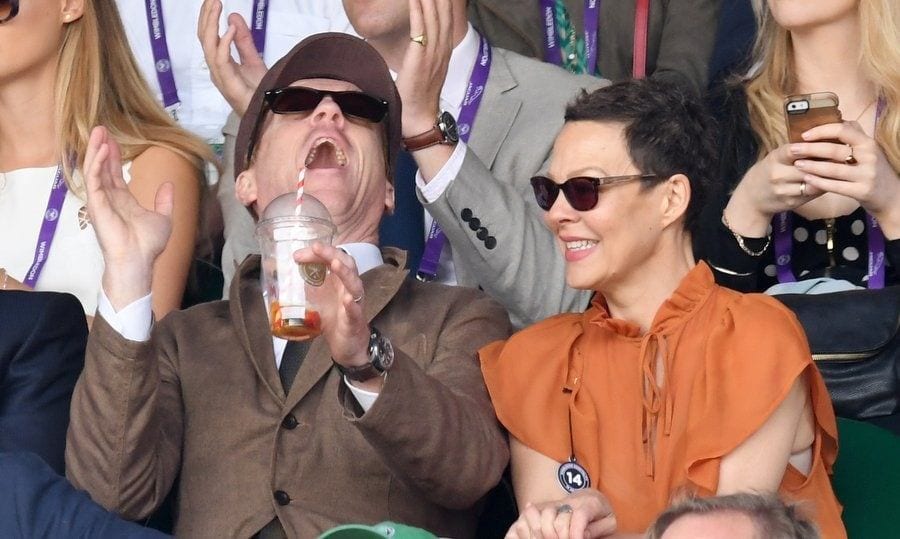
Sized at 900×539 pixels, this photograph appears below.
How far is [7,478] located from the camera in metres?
3.04

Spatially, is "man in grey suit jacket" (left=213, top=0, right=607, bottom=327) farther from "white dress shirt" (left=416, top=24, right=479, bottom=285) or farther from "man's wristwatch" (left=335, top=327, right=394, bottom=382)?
"man's wristwatch" (left=335, top=327, right=394, bottom=382)

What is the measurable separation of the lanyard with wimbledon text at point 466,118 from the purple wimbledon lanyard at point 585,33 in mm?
442

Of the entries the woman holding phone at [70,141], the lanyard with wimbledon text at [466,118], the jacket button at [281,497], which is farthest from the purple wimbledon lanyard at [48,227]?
the jacket button at [281,497]

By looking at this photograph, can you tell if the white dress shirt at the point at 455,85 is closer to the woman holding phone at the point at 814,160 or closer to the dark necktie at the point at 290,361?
the woman holding phone at the point at 814,160

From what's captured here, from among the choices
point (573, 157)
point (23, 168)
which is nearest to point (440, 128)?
point (573, 157)

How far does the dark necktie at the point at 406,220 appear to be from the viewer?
4.26 metres

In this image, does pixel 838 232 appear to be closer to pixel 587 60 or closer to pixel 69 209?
pixel 587 60

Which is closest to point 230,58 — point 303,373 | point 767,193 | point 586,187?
point 303,373

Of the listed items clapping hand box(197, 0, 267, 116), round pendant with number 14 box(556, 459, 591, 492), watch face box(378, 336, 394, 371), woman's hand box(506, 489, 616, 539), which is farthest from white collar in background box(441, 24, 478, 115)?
woman's hand box(506, 489, 616, 539)

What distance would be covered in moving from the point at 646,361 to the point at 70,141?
1.77 meters

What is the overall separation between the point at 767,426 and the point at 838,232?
0.99 meters

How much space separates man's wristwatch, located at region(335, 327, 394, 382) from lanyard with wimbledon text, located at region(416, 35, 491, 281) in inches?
43.5

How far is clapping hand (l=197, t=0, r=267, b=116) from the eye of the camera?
14.2 ft

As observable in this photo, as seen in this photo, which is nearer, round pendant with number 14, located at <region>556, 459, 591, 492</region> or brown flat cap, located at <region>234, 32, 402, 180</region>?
round pendant with number 14, located at <region>556, 459, 591, 492</region>
